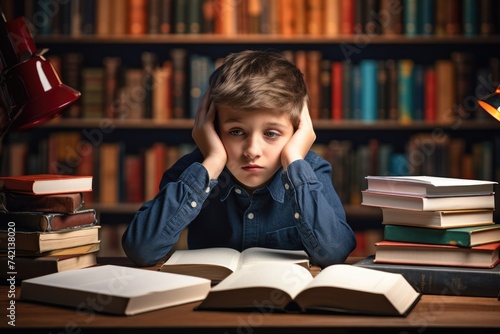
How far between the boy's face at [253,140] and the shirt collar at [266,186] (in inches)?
2.2

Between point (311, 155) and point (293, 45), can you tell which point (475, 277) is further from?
point (293, 45)

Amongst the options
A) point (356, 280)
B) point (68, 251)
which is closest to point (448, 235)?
point (356, 280)

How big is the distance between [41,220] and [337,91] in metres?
1.85

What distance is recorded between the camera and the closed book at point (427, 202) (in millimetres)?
1222

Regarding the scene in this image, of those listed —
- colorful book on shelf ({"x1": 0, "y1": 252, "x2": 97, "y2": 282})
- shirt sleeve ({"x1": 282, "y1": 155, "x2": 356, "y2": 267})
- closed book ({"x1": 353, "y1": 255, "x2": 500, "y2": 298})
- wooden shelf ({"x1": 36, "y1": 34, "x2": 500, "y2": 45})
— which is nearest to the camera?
closed book ({"x1": 353, "y1": 255, "x2": 500, "y2": 298})

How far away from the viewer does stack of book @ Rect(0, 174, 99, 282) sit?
50.3 inches

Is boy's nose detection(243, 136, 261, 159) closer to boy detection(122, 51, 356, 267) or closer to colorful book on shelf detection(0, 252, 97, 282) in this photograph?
boy detection(122, 51, 356, 267)

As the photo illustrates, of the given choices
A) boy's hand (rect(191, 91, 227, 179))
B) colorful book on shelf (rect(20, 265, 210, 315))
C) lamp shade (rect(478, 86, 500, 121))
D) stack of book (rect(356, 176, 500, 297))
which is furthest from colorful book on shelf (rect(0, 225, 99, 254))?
lamp shade (rect(478, 86, 500, 121))

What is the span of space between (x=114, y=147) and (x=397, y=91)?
1.24 meters

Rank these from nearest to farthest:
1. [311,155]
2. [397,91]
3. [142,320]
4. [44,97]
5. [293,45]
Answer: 1. [142,320]
2. [44,97]
3. [311,155]
4. [397,91]
5. [293,45]

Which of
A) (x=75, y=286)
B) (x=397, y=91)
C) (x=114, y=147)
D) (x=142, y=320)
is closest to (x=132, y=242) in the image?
(x=75, y=286)

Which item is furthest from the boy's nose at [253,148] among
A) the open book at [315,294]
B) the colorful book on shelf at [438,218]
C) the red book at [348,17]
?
the red book at [348,17]

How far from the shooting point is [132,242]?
1478mm

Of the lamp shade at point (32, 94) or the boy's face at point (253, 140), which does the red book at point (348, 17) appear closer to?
the boy's face at point (253, 140)
